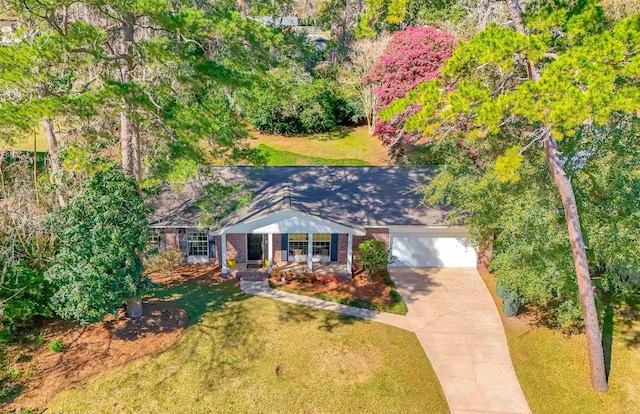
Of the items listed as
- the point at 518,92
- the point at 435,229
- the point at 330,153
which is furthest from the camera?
the point at 330,153

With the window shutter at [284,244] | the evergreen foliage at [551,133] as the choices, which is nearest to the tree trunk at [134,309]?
the window shutter at [284,244]

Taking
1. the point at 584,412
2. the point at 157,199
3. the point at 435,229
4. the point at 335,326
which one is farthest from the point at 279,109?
the point at 584,412

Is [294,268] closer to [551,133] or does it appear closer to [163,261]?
[163,261]

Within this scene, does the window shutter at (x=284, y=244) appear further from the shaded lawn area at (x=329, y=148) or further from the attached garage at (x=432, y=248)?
the shaded lawn area at (x=329, y=148)

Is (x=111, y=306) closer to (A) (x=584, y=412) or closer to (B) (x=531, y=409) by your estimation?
(B) (x=531, y=409)

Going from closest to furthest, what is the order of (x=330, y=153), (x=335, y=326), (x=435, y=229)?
(x=335, y=326)
(x=435, y=229)
(x=330, y=153)
